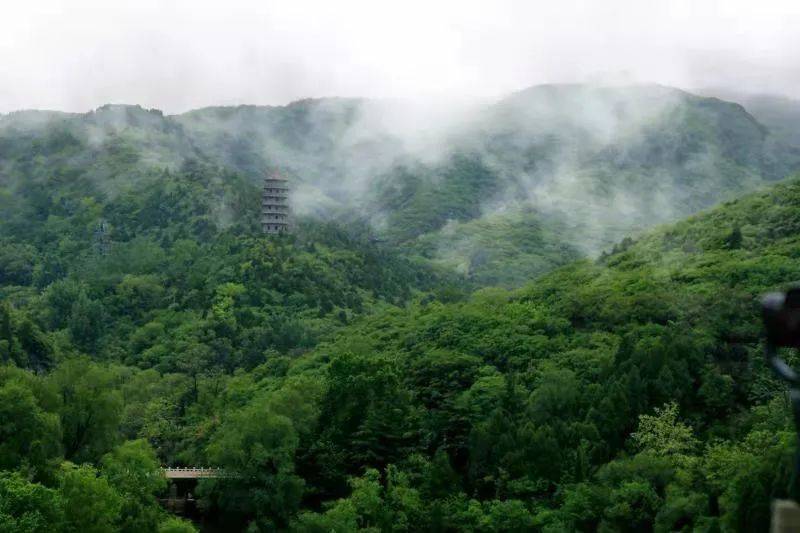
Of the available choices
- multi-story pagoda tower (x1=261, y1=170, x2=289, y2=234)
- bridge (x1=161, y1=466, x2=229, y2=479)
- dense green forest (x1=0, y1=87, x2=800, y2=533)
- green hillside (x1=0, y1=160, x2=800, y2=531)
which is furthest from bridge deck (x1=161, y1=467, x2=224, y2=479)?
multi-story pagoda tower (x1=261, y1=170, x2=289, y2=234)

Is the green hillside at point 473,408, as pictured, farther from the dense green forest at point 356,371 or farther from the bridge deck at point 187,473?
the bridge deck at point 187,473

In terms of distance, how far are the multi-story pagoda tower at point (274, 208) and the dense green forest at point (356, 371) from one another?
5.26ft

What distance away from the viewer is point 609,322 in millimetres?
63750

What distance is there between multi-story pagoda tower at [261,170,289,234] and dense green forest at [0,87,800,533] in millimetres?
1604

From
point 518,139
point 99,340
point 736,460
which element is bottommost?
point 99,340

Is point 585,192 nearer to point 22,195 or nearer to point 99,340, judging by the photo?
A: point 22,195

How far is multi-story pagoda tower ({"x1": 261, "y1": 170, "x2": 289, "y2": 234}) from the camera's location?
365 feet

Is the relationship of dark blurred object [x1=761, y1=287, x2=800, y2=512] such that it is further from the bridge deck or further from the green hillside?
the bridge deck

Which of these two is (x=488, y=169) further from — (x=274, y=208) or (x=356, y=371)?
(x=356, y=371)

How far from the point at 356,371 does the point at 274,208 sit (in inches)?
2171

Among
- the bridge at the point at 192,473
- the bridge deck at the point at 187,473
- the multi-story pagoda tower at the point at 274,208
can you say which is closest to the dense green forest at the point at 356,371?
the bridge at the point at 192,473

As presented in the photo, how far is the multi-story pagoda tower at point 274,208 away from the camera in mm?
111125

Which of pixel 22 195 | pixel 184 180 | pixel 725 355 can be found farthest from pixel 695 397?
pixel 22 195

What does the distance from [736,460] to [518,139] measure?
16127 cm
